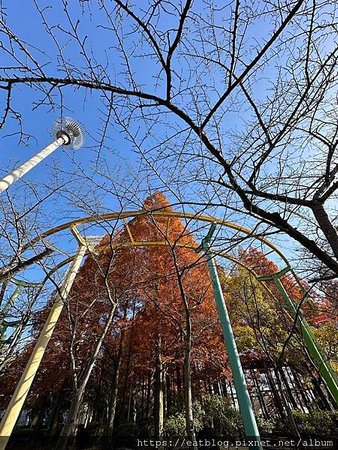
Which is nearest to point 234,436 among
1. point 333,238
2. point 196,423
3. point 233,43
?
point 196,423

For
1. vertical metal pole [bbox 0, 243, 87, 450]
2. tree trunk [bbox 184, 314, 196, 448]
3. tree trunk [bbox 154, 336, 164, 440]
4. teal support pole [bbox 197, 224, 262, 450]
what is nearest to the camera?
tree trunk [bbox 184, 314, 196, 448]

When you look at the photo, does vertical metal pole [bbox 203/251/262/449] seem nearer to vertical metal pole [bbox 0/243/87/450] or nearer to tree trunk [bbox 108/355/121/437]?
vertical metal pole [bbox 0/243/87/450]

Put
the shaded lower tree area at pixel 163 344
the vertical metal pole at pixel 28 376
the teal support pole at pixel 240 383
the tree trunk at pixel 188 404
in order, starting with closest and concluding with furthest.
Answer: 1. the tree trunk at pixel 188 404
2. the teal support pole at pixel 240 383
3. the vertical metal pole at pixel 28 376
4. the shaded lower tree area at pixel 163 344

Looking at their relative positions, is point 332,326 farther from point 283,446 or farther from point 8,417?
point 8,417

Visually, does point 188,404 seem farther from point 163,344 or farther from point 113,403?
point 113,403

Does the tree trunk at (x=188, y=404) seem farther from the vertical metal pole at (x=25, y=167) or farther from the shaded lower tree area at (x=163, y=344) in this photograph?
the vertical metal pole at (x=25, y=167)

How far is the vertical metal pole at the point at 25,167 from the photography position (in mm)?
4787

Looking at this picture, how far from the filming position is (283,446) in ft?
19.7

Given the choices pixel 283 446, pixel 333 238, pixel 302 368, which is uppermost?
pixel 302 368

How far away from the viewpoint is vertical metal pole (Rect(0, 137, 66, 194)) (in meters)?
4.79

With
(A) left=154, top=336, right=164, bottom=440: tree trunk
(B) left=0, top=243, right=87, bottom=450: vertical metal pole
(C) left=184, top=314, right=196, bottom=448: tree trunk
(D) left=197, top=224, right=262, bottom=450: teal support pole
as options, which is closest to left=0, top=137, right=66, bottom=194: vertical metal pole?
(B) left=0, top=243, right=87, bottom=450: vertical metal pole

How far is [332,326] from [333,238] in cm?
798

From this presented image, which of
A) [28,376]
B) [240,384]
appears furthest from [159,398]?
[240,384]

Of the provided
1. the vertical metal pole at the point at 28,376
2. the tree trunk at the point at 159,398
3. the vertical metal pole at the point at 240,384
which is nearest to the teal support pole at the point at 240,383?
the vertical metal pole at the point at 240,384
